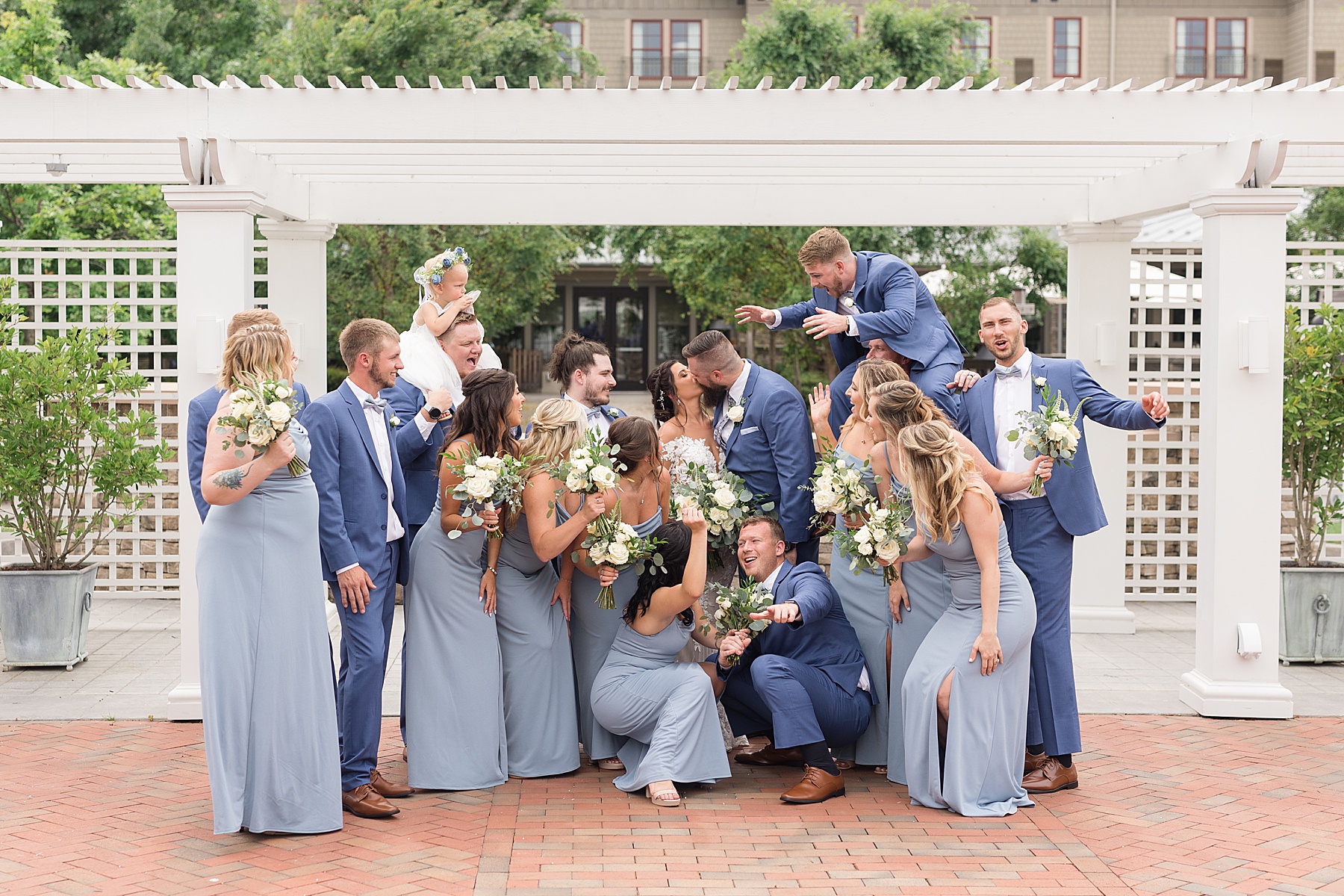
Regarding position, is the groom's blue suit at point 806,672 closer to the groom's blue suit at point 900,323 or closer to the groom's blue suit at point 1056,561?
the groom's blue suit at point 1056,561

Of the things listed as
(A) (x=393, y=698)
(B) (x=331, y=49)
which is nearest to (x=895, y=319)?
(A) (x=393, y=698)

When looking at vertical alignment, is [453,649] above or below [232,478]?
below

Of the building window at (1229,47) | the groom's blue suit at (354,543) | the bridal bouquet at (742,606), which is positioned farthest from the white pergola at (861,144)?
the building window at (1229,47)

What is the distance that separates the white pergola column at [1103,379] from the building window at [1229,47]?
2773 cm

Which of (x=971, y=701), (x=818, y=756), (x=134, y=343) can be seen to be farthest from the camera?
(x=134, y=343)

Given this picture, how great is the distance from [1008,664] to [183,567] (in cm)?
412

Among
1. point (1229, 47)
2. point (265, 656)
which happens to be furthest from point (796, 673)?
point (1229, 47)

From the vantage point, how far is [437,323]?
21.0ft

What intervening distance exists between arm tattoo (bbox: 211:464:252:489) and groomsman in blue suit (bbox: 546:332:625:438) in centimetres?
176

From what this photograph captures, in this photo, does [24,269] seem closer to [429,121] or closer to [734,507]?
[429,121]

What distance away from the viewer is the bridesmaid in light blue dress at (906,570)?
5207 mm

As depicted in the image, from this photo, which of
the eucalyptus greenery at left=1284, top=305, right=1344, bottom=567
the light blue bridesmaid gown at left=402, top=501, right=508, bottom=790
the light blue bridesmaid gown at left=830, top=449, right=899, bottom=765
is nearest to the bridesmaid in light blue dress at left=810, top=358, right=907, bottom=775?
the light blue bridesmaid gown at left=830, top=449, right=899, bottom=765

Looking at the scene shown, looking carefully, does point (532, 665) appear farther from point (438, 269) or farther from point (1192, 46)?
point (1192, 46)

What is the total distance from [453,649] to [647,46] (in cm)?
2955
